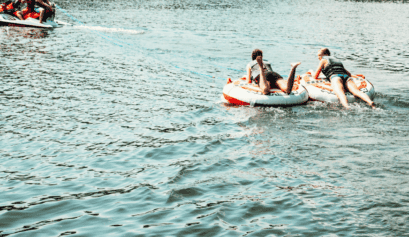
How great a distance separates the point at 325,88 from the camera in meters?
13.0

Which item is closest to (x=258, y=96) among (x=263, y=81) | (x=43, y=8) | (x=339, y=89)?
(x=263, y=81)

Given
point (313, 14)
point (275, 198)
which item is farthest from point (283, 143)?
point (313, 14)

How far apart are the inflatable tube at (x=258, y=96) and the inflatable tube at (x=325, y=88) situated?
33 centimetres

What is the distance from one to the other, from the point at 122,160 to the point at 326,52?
771cm

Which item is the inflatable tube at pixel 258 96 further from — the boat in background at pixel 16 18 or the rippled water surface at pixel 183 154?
the boat in background at pixel 16 18

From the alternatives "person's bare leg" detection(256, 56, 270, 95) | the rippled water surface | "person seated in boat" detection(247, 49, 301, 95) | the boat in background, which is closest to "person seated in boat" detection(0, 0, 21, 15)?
the boat in background

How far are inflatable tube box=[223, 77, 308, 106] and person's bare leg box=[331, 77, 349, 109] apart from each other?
82 centimetres

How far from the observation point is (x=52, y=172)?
7.97m

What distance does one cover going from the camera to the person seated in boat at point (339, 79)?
40.1 ft

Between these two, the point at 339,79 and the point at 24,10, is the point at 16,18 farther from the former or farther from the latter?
the point at 339,79

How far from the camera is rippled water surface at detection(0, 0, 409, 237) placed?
6.15 metres

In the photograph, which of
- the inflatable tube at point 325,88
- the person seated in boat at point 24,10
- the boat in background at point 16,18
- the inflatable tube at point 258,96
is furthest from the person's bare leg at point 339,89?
the person seated in boat at point 24,10

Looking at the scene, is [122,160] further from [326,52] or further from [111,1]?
[111,1]

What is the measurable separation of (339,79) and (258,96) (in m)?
2.51
